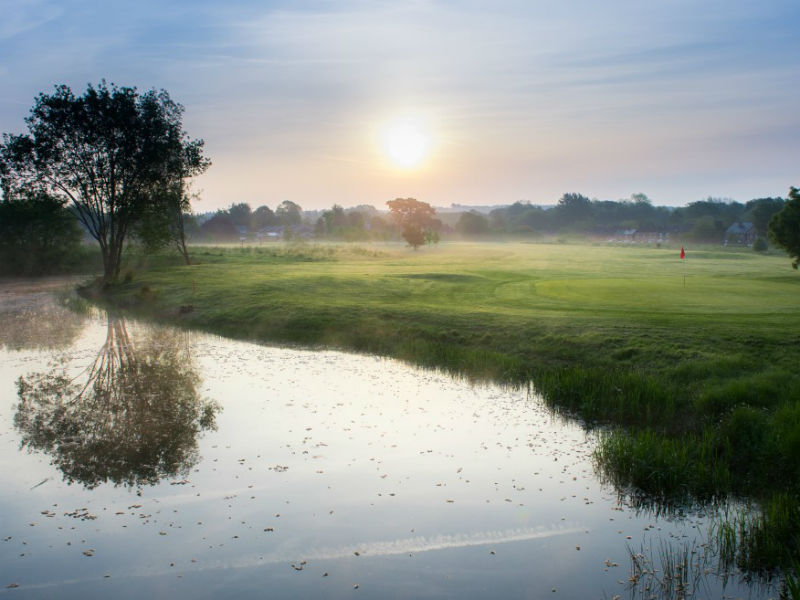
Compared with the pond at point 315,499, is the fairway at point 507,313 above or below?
above

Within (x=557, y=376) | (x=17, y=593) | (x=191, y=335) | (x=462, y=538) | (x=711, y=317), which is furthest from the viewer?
(x=191, y=335)

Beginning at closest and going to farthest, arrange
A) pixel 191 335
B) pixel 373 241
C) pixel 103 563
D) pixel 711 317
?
pixel 103 563
pixel 711 317
pixel 191 335
pixel 373 241

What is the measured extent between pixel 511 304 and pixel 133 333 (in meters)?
16.3

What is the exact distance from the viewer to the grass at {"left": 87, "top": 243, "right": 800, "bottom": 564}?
11242mm

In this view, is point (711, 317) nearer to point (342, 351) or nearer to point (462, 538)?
point (342, 351)

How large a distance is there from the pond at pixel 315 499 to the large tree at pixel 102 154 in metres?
27.1

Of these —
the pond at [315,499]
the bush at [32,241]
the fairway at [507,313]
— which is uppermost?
the bush at [32,241]

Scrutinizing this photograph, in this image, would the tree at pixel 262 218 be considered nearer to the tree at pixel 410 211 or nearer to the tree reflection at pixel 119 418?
the tree at pixel 410 211

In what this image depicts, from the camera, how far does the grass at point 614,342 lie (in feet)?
36.9

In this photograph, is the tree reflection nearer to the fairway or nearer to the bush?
the fairway

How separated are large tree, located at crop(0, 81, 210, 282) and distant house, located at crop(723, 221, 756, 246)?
9918 centimetres

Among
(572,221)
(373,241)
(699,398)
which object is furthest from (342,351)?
(572,221)

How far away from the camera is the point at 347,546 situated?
8.54 metres

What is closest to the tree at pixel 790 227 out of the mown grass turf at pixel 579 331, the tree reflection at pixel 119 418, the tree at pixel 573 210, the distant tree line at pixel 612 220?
the mown grass turf at pixel 579 331
